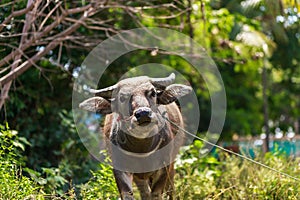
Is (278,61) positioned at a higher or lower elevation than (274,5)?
lower

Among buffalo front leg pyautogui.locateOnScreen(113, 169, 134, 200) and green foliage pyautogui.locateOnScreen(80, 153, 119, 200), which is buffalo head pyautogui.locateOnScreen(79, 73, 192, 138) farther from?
green foliage pyautogui.locateOnScreen(80, 153, 119, 200)

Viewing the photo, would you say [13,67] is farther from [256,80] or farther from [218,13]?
[256,80]

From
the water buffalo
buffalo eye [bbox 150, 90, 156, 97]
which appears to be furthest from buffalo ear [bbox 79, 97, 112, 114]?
buffalo eye [bbox 150, 90, 156, 97]

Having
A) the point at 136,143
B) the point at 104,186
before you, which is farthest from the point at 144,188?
the point at 136,143

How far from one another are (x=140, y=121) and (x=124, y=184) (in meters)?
0.79

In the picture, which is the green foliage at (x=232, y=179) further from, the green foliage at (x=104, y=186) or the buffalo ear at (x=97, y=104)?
the buffalo ear at (x=97, y=104)

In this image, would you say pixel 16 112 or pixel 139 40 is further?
pixel 139 40

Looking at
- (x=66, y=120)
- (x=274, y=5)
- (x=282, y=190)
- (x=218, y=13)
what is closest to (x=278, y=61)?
(x=218, y=13)

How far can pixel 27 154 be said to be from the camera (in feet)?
28.6

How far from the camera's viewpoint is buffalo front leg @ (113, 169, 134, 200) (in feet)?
18.1

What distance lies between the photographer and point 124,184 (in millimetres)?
5609

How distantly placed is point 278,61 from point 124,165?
1135cm

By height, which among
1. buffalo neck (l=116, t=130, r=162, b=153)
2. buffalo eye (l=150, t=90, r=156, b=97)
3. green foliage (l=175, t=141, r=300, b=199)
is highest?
buffalo eye (l=150, t=90, r=156, b=97)

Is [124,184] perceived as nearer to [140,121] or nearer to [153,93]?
[140,121]
